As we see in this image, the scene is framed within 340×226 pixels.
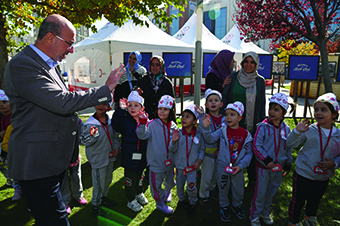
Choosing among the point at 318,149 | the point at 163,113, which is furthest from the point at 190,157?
the point at 318,149

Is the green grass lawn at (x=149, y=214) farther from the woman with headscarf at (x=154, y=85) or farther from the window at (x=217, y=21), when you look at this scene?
the window at (x=217, y=21)

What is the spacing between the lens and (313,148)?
2473 millimetres

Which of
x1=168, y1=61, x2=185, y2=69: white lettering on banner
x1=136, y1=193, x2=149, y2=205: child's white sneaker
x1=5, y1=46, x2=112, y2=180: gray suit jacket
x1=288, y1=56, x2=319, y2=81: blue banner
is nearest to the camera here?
x1=5, y1=46, x2=112, y2=180: gray suit jacket

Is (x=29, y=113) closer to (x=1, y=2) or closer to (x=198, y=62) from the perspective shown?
(x=198, y=62)

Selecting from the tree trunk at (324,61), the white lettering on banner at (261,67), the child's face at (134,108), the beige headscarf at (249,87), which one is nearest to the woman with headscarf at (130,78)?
the child's face at (134,108)

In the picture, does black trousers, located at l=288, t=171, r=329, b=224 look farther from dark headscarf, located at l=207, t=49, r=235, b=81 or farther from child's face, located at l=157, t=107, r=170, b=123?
dark headscarf, located at l=207, t=49, r=235, b=81

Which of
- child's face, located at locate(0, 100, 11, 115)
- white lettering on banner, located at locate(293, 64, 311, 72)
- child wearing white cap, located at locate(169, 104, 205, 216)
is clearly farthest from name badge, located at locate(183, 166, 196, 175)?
white lettering on banner, located at locate(293, 64, 311, 72)

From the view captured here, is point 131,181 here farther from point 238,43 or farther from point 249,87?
point 238,43

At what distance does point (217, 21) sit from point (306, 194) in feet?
172

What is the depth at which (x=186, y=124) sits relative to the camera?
9.61 feet

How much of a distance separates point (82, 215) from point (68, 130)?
1.80 metres

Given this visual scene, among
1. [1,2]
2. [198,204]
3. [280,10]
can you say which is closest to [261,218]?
[198,204]

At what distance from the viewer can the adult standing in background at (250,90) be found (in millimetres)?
3377

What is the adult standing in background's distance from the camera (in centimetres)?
338
